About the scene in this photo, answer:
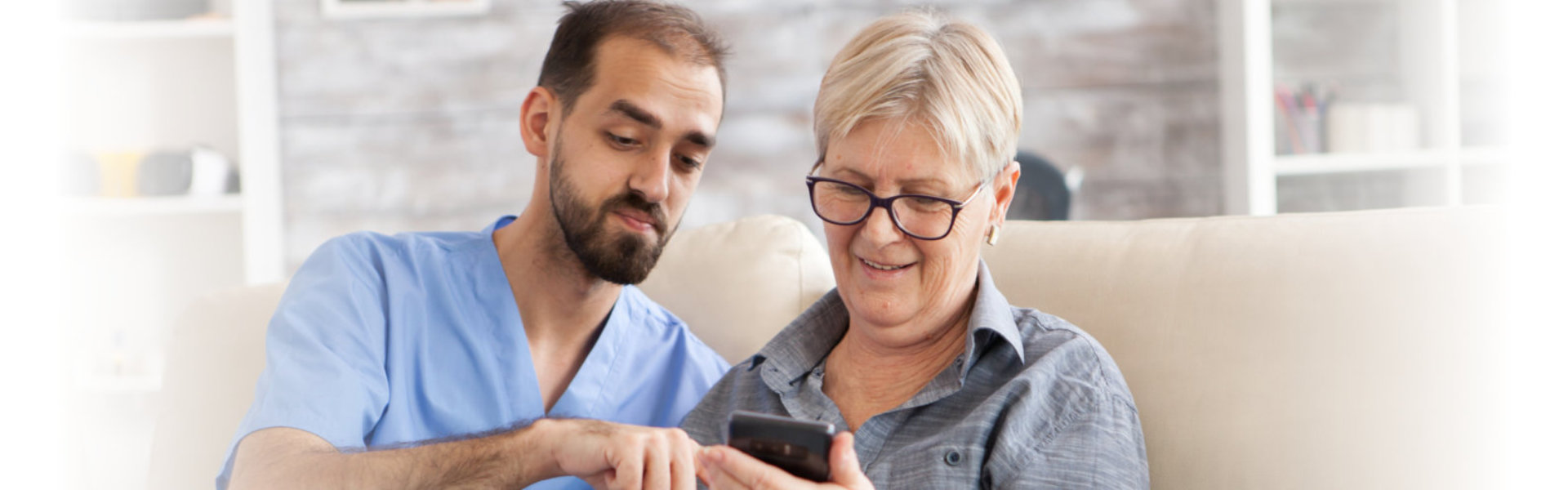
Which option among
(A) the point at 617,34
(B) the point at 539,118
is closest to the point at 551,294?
(B) the point at 539,118

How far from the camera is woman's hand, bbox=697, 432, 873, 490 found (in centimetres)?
93

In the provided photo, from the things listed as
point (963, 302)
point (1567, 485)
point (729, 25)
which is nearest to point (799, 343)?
point (963, 302)

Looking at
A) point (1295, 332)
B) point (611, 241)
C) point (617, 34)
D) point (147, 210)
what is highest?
point (617, 34)

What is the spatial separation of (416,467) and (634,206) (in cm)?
47

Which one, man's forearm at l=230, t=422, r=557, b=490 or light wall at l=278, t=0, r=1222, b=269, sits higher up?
light wall at l=278, t=0, r=1222, b=269

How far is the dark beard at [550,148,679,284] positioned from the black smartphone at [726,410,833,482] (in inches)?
21.0

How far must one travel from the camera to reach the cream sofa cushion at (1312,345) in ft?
3.78

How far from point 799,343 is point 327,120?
2085 millimetres

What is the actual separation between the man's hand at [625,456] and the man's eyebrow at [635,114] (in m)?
0.48

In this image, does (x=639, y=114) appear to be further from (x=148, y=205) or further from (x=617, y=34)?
(x=148, y=205)

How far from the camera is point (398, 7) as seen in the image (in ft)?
A: 9.45

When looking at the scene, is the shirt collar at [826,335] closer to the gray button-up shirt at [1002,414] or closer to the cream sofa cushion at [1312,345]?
the gray button-up shirt at [1002,414]

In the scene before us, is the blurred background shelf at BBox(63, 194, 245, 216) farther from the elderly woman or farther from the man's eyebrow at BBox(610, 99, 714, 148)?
the elderly woman

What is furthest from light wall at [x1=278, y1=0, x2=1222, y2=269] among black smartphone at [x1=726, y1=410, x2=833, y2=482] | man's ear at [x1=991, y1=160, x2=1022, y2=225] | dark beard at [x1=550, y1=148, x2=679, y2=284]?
black smartphone at [x1=726, y1=410, x2=833, y2=482]
